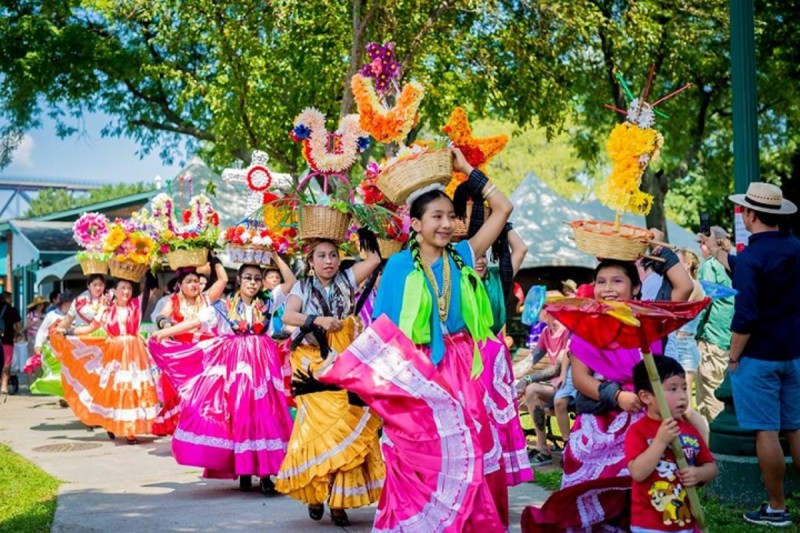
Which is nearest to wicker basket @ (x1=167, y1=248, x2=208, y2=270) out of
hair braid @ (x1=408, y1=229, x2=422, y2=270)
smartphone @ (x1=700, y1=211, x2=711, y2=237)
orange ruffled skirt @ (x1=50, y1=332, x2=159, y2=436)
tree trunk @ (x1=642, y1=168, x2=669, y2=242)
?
orange ruffled skirt @ (x1=50, y1=332, x2=159, y2=436)

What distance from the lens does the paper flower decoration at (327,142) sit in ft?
23.5

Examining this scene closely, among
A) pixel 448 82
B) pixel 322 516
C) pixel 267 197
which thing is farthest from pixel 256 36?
pixel 322 516

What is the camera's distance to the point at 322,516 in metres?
7.11

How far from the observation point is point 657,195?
72.1ft

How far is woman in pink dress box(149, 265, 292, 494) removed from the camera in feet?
27.1

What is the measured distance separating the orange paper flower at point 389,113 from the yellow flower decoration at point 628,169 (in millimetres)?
1112

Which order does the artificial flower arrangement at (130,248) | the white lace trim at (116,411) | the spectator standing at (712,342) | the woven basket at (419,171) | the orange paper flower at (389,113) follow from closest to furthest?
the woven basket at (419,171) → the orange paper flower at (389,113) → the spectator standing at (712,342) → the artificial flower arrangement at (130,248) → the white lace trim at (116,411)

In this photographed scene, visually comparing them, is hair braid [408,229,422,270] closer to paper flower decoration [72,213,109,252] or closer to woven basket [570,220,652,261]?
woven basket [570,220,652,261]

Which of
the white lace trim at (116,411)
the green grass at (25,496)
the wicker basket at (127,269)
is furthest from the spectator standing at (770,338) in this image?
the white lace trim at (116,411)

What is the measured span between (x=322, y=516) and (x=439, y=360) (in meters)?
2.46

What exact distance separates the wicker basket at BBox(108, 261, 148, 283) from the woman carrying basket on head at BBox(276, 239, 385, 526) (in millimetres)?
4732

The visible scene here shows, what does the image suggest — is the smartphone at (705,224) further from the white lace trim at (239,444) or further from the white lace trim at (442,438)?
the white lace trim at (239,444)

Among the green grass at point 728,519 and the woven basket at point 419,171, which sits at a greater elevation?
the woven basket at point 419,171

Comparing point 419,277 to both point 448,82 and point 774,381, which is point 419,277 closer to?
point 774,381
